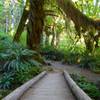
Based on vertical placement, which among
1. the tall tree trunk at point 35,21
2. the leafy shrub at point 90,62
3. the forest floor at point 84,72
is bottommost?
the forest floor at point 84,72

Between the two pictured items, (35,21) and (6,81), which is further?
(35,21)

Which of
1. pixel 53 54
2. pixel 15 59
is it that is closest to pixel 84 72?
pixel 15 59

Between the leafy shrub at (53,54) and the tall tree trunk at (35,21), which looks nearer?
the tall tree trunk at (35,21)

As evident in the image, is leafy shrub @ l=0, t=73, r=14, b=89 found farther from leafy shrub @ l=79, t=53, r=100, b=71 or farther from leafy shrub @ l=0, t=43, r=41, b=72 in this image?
leafy shrub @ l=79, t=53, r=100, b=71

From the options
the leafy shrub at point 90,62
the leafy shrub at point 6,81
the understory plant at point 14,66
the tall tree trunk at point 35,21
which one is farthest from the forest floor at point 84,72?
the leafy shrub at point 6,81

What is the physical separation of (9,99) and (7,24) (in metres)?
35.3

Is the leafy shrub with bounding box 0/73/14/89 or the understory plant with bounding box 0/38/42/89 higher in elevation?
the understory plant with bounding box 0/38/42/89

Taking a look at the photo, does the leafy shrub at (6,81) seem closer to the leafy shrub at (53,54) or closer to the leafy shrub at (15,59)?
the leafy shrub at (15,59)

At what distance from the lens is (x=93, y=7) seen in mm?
29297

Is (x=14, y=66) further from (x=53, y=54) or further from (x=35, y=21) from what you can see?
(x=53, y=54)

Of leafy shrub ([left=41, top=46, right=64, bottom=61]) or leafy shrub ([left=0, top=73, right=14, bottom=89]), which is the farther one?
leafy shrub ([left=41, top=46, right=64, bottom=61])

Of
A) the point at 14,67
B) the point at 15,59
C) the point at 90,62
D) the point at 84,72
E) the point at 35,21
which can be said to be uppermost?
the point at 35,21

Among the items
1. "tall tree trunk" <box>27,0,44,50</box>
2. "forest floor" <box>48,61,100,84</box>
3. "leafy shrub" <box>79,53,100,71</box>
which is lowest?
"forest floor" <box>48,61,100,84</box>

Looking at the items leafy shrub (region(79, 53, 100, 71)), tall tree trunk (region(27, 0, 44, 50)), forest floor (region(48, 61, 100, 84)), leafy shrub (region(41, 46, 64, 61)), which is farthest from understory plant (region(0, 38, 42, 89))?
leafy shrub (region(41, 46, 64, 61))
